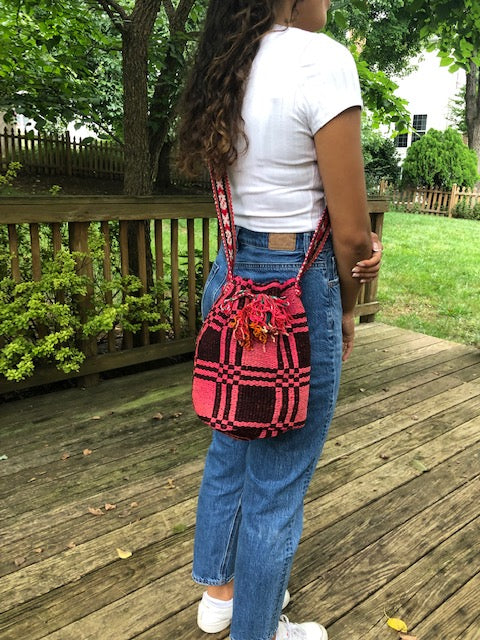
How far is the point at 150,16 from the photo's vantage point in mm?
3498

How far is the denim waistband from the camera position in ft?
4.08

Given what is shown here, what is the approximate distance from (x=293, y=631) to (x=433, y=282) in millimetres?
6201

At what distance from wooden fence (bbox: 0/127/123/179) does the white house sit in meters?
12.5

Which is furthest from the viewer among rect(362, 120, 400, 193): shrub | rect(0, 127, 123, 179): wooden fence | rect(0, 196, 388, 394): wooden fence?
rect(362, 120, 400, 193): shrub

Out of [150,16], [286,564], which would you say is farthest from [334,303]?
[150,16]

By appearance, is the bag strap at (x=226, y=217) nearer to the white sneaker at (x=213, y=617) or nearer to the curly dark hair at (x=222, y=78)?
the curly dark hair at (x=222, y=78)

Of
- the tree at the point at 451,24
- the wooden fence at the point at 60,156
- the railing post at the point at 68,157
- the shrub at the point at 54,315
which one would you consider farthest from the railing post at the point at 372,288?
the railing post at the point at 68,157

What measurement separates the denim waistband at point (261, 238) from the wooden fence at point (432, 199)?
49.2ft

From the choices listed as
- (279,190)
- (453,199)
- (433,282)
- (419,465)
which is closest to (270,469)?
(279,190)

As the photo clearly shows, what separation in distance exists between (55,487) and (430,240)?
940cm

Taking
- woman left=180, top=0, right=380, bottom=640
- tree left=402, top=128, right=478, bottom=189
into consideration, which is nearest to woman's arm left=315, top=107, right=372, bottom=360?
woman left=180, top=0, right=380, bottom=640

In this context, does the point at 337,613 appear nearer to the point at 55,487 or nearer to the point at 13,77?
the point at 55,487

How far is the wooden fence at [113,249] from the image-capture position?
9.98 feet

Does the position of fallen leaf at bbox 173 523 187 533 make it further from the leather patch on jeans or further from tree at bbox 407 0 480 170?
tree at bbox 407 0 480 170
